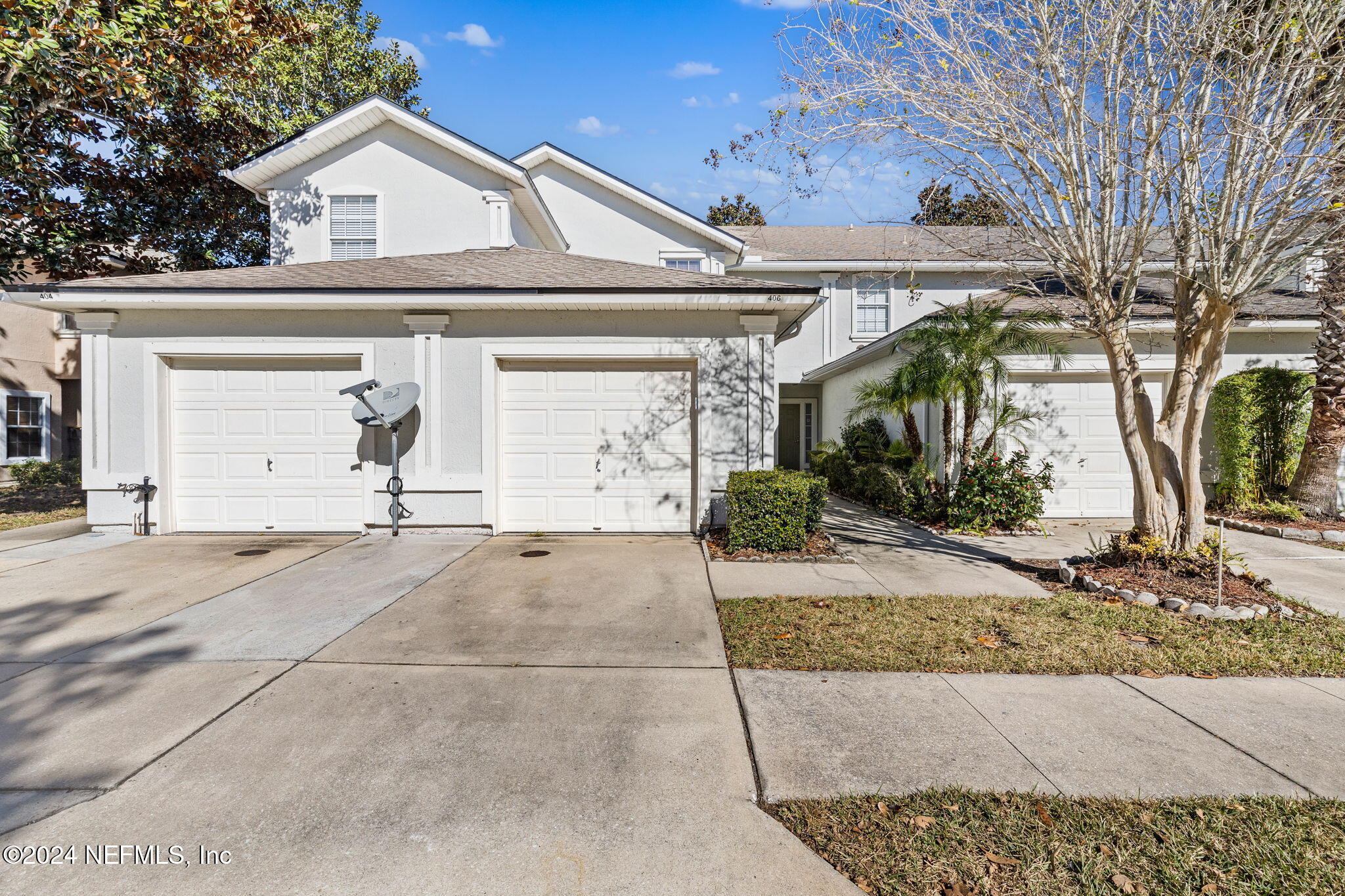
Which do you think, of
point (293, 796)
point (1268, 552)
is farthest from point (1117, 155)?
point (293, 796)

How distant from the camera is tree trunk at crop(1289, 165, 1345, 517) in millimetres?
9000

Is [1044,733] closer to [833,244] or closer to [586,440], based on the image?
[586,440]

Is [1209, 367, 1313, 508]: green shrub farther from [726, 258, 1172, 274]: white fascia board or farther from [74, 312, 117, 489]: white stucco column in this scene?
[74, 312, 117, 489]: white stucco column

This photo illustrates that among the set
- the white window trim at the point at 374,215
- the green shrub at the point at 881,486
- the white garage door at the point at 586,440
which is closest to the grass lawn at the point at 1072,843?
the white garage door at the point at 586,440

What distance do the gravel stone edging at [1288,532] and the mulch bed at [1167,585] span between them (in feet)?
9.62

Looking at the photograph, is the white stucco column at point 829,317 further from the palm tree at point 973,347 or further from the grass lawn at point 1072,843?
the grass lawn at point 1072,843

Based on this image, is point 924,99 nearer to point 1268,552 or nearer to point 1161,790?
point 1161,790

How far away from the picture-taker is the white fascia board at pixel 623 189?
47.8 feet

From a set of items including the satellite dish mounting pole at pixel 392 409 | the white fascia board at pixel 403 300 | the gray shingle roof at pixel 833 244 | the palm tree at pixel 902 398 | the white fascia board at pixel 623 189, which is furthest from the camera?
→ the gray shingle roof at pixel 833 244

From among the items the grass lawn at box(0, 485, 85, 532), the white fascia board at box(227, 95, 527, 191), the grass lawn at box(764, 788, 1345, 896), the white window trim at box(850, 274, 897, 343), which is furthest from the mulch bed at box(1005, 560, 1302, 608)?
the grass lawn at box(0, 485, 85, 532)

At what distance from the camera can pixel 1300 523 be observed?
8906mm

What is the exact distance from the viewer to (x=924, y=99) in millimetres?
6160

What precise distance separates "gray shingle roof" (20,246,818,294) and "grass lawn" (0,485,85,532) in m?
4.37

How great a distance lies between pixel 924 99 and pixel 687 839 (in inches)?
270
